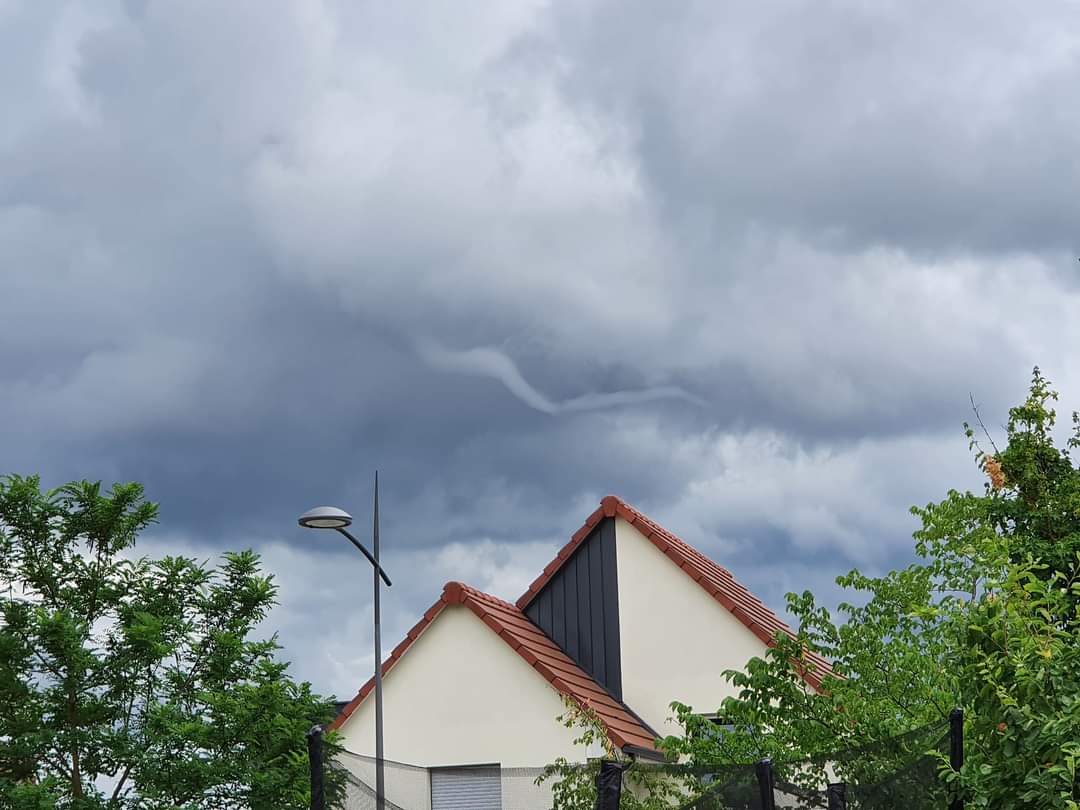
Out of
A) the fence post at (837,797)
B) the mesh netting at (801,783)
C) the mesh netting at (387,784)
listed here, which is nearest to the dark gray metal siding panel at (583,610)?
the mesh netting at (387,784)

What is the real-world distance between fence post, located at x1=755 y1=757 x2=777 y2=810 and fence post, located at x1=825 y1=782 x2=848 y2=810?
430 mm

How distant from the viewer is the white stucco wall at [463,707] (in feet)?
59.3

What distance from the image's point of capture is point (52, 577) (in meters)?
20.1

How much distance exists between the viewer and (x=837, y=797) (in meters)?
7.41

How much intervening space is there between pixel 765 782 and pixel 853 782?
759mm

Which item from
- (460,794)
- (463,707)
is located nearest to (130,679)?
(463,707)

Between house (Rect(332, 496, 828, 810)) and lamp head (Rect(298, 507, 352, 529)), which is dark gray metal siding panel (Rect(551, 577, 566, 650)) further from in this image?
lamp head (Rect(298, 507, 352, 529))

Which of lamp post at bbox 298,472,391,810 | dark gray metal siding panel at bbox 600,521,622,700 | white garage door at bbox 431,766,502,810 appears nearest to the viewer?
white garage door at bbox 431,766,502,810

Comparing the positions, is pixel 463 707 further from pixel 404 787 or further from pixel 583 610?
pixel 404 787

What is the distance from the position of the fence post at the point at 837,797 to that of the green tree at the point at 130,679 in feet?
43.1

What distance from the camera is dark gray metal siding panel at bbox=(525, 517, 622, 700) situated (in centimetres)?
2012

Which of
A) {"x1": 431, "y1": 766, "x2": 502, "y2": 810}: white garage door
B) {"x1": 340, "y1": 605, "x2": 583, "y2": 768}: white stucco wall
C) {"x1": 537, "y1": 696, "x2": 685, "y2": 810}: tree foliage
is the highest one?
{"x1": 340, "y1": 605, "x2": 583, "y2": 768}: white stucco wall

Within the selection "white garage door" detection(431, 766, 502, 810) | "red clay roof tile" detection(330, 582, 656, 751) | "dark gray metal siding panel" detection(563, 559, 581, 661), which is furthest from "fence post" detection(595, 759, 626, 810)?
"dark gray metal siding panel" detection(563, 559, 581, 661)

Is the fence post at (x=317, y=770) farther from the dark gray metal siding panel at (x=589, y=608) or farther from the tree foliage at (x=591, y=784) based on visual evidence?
the dark gray metal siding panel at (x=589, y=608)
